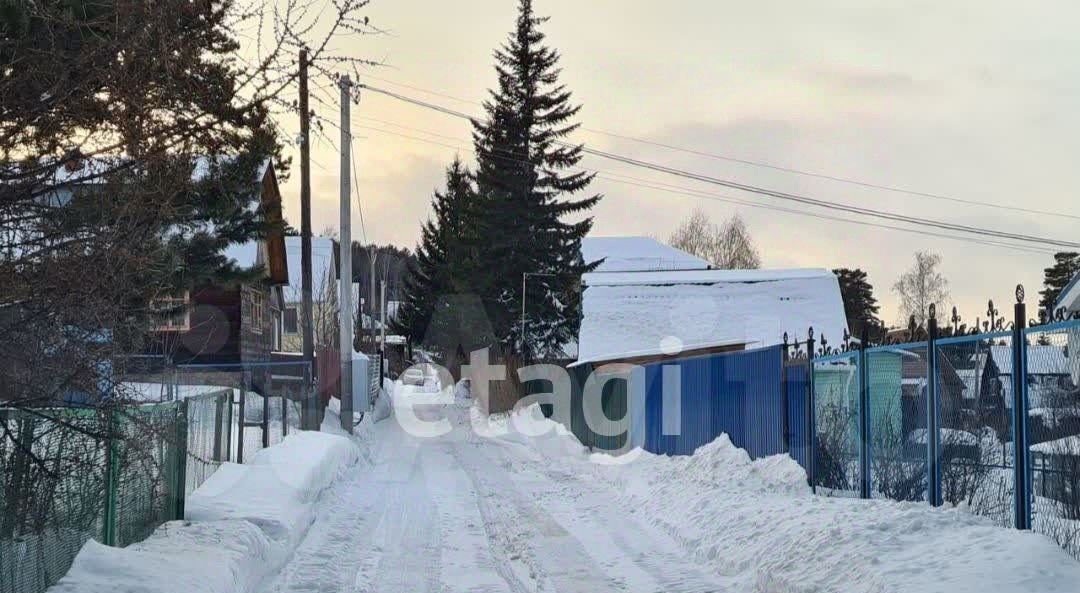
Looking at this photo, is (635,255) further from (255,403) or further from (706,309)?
(255,403)

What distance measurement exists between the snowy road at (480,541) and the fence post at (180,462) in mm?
1326

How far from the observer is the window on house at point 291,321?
61.0m

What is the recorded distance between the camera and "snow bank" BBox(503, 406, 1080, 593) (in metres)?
7.25

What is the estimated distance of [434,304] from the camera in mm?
57844

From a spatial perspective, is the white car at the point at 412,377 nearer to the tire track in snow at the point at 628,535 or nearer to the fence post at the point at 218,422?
the tire track in snow at the point at 628,535

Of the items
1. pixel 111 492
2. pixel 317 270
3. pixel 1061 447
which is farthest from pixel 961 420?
pixel 317 270

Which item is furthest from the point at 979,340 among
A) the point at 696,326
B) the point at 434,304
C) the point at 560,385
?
the point at 434,304

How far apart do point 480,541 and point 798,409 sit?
4.72m

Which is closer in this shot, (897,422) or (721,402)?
(897,422)

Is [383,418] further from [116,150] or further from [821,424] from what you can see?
[116,150]

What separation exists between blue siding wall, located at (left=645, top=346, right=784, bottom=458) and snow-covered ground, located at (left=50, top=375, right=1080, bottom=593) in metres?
0.45

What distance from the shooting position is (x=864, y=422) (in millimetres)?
11984

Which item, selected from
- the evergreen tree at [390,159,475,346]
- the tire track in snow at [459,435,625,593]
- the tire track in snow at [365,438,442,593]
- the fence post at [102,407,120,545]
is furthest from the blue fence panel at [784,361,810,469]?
the evergreen tree at [390,159,475,346]

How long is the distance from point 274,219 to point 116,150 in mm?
14007
